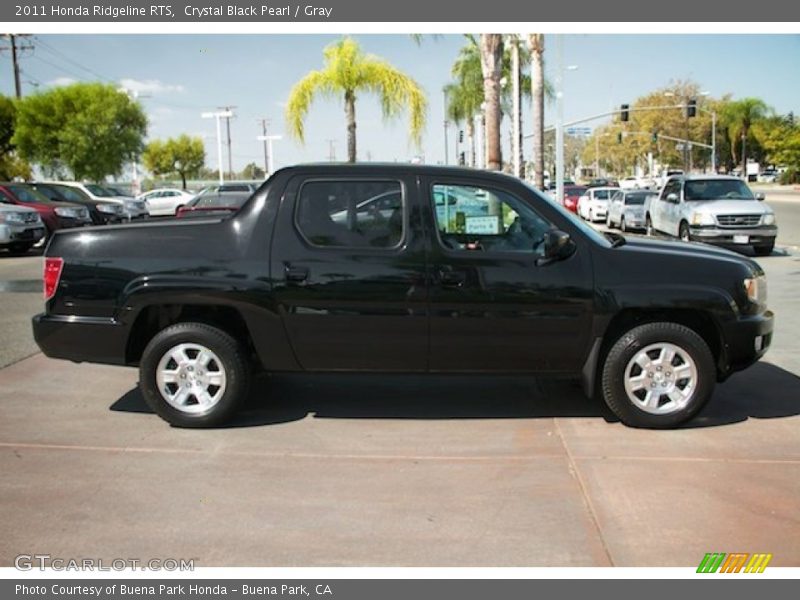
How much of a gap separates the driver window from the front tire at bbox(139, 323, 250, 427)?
5.70ft

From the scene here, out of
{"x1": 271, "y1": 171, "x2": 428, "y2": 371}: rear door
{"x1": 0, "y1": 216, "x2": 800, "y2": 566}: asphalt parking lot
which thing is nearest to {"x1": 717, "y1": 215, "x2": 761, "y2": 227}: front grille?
{"x1": 0, "y1": 216, "x2": 800, "y2": 566}: asphalt parking lot

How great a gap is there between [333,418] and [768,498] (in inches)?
117

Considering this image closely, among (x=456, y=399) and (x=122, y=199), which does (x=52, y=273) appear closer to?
(x=456, y=399)

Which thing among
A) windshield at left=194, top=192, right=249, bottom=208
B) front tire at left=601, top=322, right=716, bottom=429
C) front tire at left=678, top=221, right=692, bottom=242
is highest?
windshield at left=194, top=192, right=249, bottom=208

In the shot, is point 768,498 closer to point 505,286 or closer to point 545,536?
point 545,536

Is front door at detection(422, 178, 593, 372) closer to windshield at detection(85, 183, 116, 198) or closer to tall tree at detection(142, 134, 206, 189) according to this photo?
windshield at detection(85, 183, 116, 198)

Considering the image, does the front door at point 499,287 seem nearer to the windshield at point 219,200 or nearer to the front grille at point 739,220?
the front grille at point 739,220

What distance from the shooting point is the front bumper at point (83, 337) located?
17.7 feet

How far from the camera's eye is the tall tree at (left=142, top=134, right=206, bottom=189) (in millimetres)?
80438

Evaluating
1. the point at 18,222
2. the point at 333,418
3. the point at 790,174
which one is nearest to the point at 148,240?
the point at 333,418

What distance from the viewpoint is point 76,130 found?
133ft

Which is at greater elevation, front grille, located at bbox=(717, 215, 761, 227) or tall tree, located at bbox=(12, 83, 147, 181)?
tall tree, located at bbox=(12, 83, 147, 181)

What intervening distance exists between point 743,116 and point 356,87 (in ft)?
278

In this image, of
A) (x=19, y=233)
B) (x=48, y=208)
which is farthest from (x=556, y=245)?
(x=48, y=208)
